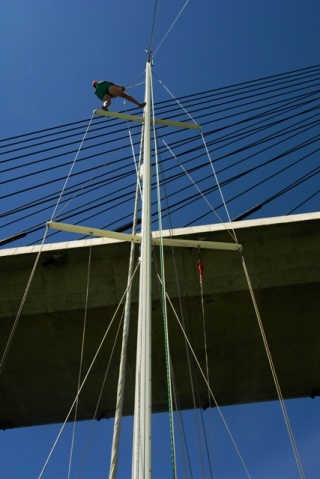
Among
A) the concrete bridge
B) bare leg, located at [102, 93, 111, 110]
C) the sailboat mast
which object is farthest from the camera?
the concrete bridge

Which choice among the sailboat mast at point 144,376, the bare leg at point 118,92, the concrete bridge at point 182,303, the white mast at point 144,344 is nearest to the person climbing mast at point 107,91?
the bare leg at point 118,92

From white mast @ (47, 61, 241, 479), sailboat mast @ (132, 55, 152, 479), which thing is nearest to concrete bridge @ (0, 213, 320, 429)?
white mast @ (47, 61, 241, 479)

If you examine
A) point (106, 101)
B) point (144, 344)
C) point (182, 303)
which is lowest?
point (144, 344)

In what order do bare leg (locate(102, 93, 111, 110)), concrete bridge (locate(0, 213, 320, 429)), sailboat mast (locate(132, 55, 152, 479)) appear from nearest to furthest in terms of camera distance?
sailboat mast (locate(132, 55, 152, 479)) < bare leg (locate(102, 93, 111, 110)) < concrete bridge (locate(0, 213, 320, 429))

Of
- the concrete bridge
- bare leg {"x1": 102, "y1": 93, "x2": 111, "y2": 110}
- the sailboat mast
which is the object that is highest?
bare leg {"x1": 102, "y1": 93, "x2": 111, "y2": 110}

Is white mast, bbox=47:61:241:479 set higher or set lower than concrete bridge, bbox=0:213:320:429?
lower

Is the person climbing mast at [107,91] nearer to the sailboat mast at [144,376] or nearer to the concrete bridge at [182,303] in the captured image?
the concrete bridge at [182,303]

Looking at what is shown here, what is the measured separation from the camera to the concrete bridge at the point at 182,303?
9.51 meters

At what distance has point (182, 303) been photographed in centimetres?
964

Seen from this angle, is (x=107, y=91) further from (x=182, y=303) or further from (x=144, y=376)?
(x=144, y=376)

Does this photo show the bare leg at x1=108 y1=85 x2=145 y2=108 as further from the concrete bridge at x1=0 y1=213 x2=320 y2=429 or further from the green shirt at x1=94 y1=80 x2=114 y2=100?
the concrete bridge at x1=0 y1=213 x2=320 y2=429

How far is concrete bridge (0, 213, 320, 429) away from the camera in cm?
951

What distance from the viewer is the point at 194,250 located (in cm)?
960

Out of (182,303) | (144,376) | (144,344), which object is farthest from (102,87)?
(144,376)
